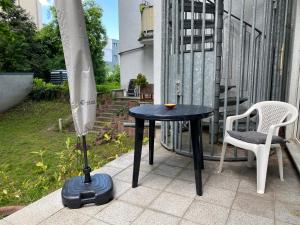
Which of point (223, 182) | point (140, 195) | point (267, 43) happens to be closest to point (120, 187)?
point (140, 195)

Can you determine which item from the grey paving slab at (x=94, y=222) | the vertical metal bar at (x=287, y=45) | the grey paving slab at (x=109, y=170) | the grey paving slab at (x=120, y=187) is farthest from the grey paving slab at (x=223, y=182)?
the vertical metal bar at (x=287, y=45)

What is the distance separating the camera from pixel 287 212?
6.54 feet

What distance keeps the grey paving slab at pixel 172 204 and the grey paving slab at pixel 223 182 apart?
439 mm

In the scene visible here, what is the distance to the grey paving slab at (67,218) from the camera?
1.88 meters

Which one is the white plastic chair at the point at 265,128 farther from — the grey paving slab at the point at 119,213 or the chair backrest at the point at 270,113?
the grey paving slab at the point at 119,213

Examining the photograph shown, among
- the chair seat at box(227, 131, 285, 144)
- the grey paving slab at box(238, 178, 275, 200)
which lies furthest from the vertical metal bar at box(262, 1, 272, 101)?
the grey paving slab at box(238, 178, 275, 200)

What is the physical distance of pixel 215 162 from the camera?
312 centimetres

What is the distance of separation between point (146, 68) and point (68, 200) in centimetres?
781

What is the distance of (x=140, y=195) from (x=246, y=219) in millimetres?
931

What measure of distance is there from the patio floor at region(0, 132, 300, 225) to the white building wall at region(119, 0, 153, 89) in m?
7.01

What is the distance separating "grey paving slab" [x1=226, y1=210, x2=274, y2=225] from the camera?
6.08 ft

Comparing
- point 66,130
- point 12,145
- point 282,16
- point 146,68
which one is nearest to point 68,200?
point 282,16

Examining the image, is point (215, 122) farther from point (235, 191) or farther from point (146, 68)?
point (146, 68)

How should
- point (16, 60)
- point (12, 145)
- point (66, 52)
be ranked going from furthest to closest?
point (16, 60)
point (12, 145)
point (66, 52)
